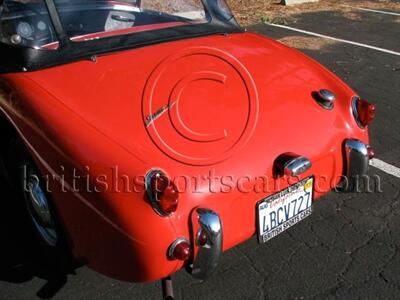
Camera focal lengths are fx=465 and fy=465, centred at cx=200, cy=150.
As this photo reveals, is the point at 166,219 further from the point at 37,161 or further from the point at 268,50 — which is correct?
the point at 268,50

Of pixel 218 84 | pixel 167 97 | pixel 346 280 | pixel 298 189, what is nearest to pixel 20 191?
pixel 167 97

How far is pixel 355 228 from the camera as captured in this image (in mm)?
3092

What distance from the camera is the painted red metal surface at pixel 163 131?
6.91 feet

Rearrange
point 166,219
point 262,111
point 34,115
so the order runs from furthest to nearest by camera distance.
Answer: point 262,111
point 34,115
point 166,219

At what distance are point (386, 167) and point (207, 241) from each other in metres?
2.22

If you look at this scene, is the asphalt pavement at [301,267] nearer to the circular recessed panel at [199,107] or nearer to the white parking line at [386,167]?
the white parking line at [386,167]

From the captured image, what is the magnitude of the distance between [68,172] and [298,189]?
1.21 meters

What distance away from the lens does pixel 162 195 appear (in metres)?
2.05

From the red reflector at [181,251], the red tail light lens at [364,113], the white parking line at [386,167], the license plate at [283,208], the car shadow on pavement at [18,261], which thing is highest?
the red tail light lens at [364,113]

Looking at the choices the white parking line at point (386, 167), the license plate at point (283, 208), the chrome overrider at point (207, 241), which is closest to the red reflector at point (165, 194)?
the chrome overrider at point (207, 241)

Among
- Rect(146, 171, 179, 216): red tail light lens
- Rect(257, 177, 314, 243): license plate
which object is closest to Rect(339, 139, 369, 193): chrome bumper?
Rect(257, 177, 314, 243): license plate

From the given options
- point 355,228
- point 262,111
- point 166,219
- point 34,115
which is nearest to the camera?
point 166,219

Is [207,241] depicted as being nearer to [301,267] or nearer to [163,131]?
[163,131]

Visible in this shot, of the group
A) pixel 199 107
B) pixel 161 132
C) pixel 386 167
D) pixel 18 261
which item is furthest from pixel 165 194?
pixel 386 167
